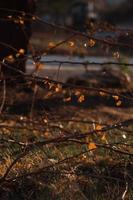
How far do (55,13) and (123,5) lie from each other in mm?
8866

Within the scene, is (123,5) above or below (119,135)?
below

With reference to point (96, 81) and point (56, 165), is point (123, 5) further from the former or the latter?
point (56, 165)

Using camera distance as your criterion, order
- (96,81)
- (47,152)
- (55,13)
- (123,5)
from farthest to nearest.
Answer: (123,5), (55,13), (96,81), (47,152)

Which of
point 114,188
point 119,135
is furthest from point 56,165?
point 119,135

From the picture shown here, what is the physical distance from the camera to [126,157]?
5.54 metres

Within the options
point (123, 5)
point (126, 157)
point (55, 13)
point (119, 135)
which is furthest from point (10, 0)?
point (123, 5)

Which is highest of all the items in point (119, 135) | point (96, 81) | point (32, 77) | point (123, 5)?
point (32, 77)

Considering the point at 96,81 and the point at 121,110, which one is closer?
the point at 121,110

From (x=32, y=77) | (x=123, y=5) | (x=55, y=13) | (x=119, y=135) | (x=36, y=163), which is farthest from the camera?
(x=123, y=5)

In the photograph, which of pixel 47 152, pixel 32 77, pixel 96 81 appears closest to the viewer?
pixel 32 77

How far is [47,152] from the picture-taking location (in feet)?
19.1

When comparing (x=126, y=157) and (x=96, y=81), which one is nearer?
(x=126, y=157)

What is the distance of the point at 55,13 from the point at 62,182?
2740cm

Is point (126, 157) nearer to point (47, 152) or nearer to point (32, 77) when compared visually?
point (47, 152)
